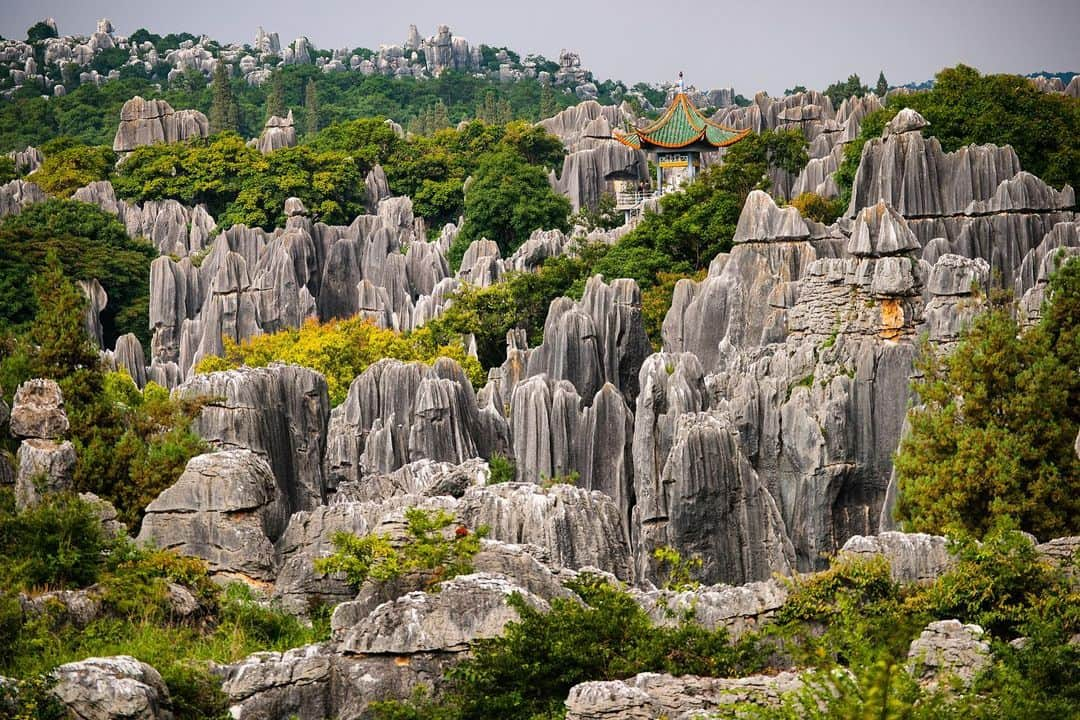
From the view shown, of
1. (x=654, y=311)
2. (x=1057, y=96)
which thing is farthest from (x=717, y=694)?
(x=1057, y=96)

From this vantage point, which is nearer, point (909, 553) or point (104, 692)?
point (104, 692)

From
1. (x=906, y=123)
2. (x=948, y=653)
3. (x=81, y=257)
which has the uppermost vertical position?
(x=906, y=123)

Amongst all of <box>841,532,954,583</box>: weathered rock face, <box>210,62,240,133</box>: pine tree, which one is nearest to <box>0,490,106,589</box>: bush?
<box>841,532,954,583</box>: weathered rock face

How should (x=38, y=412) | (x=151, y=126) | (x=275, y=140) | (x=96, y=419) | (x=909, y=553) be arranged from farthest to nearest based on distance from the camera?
(x=151, y=126) → (x=275, y=140) → (x=96, y=419) → (x=38, y=412) → (x=909, y=553)

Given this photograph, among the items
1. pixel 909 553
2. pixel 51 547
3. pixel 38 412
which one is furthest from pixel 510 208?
pixel 909 553

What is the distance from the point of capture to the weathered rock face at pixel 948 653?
13.4 m

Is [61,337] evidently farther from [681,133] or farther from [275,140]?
[275,140]

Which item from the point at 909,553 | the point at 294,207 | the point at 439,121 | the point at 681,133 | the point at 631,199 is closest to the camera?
the point at 909,553

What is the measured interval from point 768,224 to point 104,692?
2611 centimetres

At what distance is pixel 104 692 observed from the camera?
12695 mm

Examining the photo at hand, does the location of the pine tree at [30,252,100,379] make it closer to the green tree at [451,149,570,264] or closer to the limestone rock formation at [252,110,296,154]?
the green tree at [451,149,570,264]

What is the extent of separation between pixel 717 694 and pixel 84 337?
42.5ft

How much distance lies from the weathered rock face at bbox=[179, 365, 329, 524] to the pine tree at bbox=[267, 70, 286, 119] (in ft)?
188

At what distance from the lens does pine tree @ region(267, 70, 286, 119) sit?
86625mm
